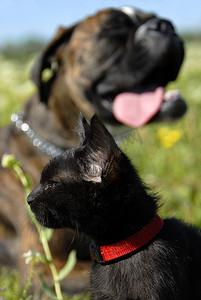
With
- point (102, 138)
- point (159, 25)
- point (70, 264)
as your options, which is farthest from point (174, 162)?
point (70, 264)

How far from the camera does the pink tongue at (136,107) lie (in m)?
3.54

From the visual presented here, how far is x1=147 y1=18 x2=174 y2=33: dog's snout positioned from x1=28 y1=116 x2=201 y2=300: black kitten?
186 centimetres

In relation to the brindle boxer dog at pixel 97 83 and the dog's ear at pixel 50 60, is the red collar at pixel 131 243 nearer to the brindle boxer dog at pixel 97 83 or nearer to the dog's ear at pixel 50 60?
the brindle boxer dog at pixel 97 83

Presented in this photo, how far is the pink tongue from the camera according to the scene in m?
3.54

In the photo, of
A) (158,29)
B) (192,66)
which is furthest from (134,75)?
(192,66)

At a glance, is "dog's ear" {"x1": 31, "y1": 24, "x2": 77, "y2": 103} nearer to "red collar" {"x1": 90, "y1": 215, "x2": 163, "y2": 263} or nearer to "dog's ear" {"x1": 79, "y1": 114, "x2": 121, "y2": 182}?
"dog's ear" {"x1": 79, "y1": 114, "x2": 121, "y2": 182}

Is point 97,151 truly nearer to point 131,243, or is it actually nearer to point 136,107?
point 131,243

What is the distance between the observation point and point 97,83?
11.8 ft

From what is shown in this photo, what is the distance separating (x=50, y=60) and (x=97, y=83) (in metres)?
0.42

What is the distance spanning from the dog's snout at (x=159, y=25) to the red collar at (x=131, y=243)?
79.3 inches

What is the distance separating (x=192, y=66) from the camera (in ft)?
27.6

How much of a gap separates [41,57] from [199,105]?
295cm

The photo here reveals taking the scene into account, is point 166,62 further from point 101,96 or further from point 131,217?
point 131,217

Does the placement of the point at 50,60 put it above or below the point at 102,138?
below
